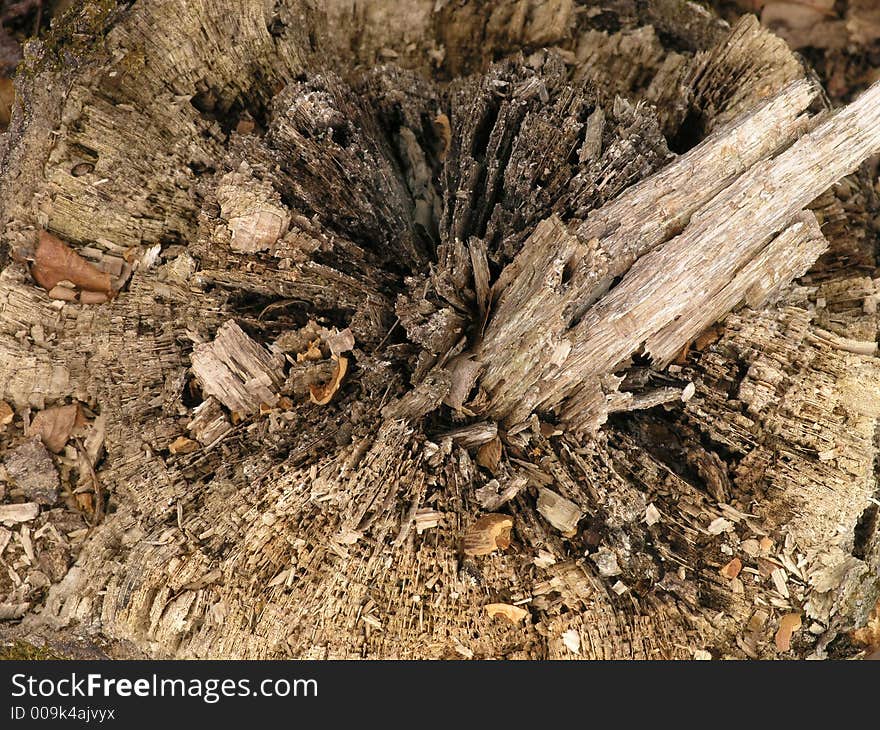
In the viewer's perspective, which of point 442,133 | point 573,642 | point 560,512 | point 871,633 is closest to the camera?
point 573,642

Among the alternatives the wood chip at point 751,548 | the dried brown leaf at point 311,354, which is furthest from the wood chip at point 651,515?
the dried brown leaf at point 311,354

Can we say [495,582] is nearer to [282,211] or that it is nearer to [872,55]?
[282,211]

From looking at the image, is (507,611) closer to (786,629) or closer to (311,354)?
(786,629)

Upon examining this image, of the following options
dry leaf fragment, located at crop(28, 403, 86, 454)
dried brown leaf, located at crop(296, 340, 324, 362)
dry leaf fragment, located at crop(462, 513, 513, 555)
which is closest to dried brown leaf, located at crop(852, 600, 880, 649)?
dry leaf fragment, located at crop(462, 513, 513, 555)

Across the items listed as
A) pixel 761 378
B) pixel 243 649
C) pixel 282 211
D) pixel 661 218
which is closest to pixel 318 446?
pixel 243 649

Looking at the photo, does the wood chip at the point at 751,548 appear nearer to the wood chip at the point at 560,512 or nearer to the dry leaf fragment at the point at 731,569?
the dry leaf fragment at the point at 731,569

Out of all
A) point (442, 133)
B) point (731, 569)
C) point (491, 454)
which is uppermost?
point (442, 133)

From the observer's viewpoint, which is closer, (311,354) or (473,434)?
Answer: (473,434)

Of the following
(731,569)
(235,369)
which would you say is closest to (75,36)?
(235,369)
